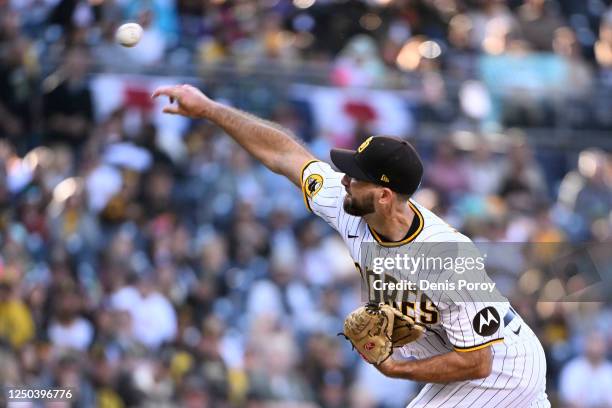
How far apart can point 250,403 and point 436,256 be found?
18.8 ft

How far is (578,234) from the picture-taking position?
13875mm

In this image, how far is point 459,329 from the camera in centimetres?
570

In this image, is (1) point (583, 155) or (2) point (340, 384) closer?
(2) point (340, 384)

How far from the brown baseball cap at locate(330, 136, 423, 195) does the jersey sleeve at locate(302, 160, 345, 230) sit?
0.43 meters

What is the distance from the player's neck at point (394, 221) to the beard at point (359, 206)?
0.05 metres

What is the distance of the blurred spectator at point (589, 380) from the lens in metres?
12.2

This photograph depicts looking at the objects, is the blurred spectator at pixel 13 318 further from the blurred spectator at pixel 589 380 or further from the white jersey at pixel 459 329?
the blurred spectator at pixel 589 380

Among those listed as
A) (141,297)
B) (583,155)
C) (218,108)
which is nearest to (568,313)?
(583,155)

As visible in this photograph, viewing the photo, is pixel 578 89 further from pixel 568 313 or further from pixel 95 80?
pixel 95 80

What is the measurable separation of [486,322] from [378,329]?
0.52 m

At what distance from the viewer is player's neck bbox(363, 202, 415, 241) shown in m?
5.89

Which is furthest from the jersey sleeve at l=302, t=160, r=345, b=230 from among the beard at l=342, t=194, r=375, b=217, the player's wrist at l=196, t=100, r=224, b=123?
the player's wrist at l=196, t=100, r=224, b=123

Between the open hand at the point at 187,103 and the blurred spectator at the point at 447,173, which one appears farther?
the blurred spectator at the point at 447,173

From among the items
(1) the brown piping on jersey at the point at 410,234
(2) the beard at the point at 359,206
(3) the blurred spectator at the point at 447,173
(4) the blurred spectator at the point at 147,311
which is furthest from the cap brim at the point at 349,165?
(3) the blurred spectator at the point at 447,173
